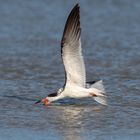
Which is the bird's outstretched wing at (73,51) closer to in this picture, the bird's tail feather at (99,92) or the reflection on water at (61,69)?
the bird's tail feather at (99,92)

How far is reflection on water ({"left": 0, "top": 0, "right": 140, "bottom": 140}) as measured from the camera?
852cm

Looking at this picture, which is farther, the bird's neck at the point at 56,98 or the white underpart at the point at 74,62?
the bird's neck at the point at 56,98

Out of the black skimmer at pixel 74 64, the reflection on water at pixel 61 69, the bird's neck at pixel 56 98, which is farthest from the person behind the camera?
the bird's neck at pixel 56 98

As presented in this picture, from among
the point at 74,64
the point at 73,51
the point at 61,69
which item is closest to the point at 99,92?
the point at 74,64

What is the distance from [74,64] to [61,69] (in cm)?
255

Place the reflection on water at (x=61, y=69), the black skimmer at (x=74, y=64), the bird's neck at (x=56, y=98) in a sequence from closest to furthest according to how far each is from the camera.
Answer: the reflection on water at (x=61, y=69)
the black skimmer at (x=74, y=64)
the bird's neck at (x=56, y=98)

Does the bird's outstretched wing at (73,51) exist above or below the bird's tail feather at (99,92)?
above

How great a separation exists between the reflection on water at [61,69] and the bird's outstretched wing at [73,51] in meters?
0.44

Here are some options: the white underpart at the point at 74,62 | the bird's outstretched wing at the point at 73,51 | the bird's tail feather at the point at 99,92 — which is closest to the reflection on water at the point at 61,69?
the bird's tail feather at the point at 99,92

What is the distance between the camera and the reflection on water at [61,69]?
8.52 meters

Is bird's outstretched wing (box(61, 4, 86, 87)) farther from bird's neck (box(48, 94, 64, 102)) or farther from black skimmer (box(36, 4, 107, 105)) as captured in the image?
bird's neck (box(48, 94, 64, 102))

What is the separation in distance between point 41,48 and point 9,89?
3.42 meters

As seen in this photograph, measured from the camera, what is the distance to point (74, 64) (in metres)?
9.65

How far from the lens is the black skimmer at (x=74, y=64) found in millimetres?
9641
